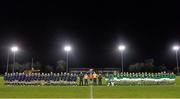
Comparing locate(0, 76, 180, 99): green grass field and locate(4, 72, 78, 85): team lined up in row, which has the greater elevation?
locate(4, 72, 78, 85): team lined up in row

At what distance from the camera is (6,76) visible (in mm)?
28219

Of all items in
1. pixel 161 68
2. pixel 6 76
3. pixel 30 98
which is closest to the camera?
pixel 30 98

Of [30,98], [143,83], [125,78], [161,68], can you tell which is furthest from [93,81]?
[161,68]

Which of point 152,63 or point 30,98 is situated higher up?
point 152,63

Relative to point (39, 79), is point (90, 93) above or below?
below

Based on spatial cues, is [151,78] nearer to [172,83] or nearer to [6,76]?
[172,83]

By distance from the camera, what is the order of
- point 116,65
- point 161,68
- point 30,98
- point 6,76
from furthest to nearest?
point 116,65, point 161,68, point 6,76, point 30,98

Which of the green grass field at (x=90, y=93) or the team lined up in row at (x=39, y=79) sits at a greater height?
the team lined up in row at (x=39, y=79)

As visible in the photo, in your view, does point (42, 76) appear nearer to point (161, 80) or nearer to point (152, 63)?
point (161, 80)

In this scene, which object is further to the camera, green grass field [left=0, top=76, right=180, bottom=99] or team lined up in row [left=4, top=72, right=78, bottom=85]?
team lined up in row [left=4, top=72, right=78, bottom=85]

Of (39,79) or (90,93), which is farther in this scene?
(39,79)

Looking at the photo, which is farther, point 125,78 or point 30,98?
point 125,78

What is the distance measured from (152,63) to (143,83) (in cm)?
6359

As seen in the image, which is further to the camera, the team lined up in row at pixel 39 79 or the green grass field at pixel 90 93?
the team lined up in row at pixel 39 79
